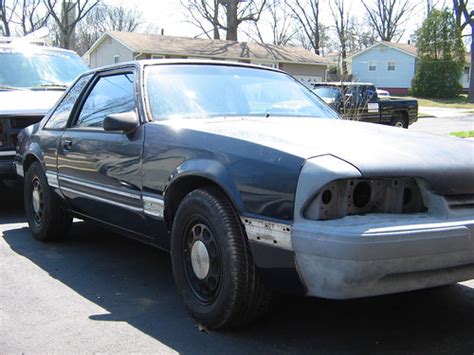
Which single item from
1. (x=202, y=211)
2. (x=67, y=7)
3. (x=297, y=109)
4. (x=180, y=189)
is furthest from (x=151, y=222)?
(x=67, y=7)

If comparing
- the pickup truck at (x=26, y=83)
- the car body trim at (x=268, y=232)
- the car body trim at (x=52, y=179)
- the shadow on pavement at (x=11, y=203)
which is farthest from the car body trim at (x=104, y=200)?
the pickup truck at (x=26, y=83)

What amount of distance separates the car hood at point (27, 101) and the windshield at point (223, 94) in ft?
10.2

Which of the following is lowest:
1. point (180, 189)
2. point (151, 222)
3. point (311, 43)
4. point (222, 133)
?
point (151, 222)

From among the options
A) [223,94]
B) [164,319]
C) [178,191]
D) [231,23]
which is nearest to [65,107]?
[223,94]

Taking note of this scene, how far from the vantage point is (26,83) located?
7.93 metres

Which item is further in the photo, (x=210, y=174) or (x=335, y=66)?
(x=335, y=66)

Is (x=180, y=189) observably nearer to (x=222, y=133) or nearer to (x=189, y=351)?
(x=222, y=133)

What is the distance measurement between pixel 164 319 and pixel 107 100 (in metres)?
2.00

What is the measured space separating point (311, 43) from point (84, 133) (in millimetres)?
57657

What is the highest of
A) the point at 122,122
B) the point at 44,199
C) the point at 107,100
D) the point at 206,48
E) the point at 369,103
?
the point at 206,48

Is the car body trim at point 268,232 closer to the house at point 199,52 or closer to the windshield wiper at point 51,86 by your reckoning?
the windshield wiper at point 51,86

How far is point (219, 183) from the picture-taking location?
10.5 feet

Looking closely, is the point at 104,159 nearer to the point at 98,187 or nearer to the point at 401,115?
the point at 98,187

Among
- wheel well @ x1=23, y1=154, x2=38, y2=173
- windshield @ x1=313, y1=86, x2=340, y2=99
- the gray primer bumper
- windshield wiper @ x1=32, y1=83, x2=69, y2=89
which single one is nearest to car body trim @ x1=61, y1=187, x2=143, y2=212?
wheel well @ x1=23, y1=154, x2=38, y2=173
